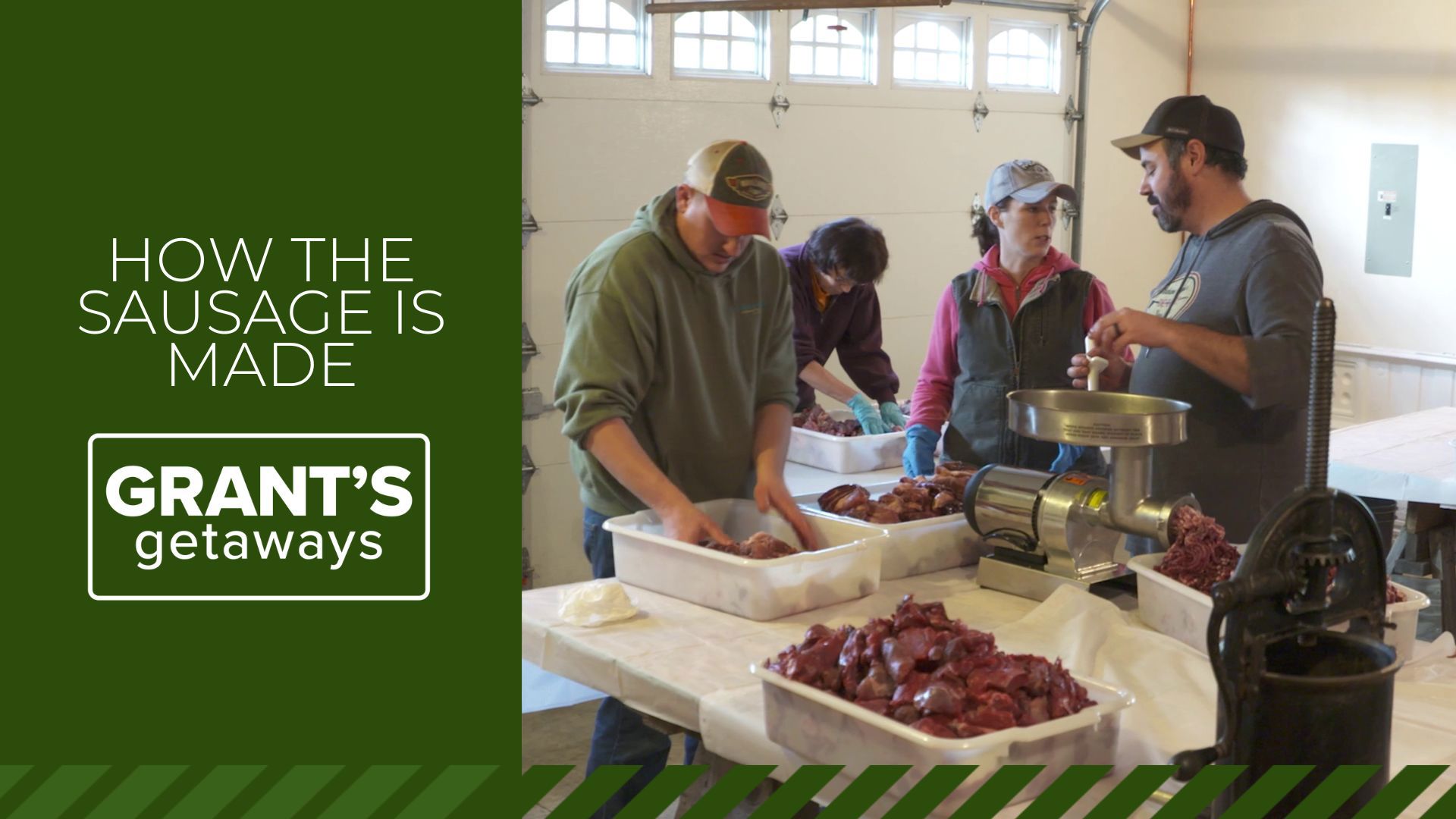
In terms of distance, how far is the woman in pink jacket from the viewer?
3348 mm

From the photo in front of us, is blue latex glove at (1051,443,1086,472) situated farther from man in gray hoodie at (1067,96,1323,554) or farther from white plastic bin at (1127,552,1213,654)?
white plastic bin at (1127,552,1213,654)

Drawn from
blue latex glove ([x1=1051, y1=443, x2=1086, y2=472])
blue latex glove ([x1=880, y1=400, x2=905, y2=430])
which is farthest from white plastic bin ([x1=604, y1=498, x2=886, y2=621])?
blue latex glove ([x1=880, y1=400, x2=905, y2=430])

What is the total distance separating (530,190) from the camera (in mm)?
5762

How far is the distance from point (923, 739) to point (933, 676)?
0.14 meters

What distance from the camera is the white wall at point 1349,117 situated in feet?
23.1

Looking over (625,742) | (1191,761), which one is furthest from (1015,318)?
(1191,761)

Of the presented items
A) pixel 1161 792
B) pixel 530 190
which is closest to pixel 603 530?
pixel 1161 792

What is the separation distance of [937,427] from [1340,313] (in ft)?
15.9

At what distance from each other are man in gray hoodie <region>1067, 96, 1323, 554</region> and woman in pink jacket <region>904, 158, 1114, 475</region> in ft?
0.62

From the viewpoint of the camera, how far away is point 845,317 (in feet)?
14.7

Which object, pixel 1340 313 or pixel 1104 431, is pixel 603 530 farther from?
pixel 1340 313

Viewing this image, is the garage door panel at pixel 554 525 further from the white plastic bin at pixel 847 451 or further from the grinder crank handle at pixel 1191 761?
the grinder crank handle at pixel 1191 761

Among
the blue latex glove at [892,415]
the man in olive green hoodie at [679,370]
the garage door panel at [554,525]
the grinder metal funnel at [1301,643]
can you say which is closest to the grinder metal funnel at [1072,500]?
the man in olive green hoodie at [679,370]

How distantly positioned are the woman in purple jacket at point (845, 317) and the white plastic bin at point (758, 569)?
158 centimetres
